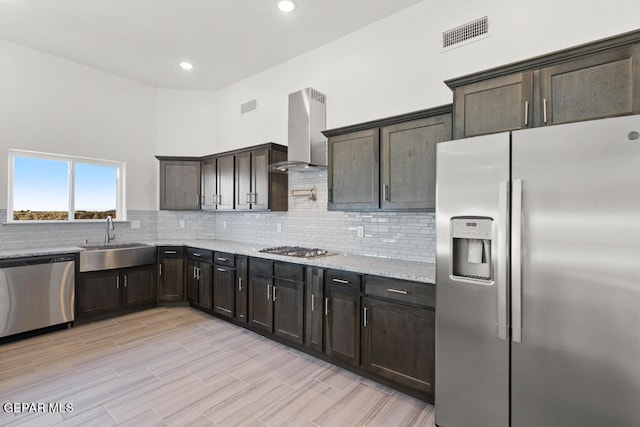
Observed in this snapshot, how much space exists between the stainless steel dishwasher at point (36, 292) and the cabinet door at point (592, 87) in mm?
4906

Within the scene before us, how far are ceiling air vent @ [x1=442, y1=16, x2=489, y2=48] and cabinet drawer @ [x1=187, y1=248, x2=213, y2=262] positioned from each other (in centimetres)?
364

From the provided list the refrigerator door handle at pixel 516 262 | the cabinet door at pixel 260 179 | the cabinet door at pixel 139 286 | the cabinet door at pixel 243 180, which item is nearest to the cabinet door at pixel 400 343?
the refrigerator door handle at pixel 516 262

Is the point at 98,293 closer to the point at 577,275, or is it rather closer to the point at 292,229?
the point at 292,229

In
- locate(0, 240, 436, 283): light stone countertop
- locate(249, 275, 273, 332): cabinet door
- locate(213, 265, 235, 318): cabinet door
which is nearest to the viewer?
locate(0, 240, 436, 283): light stone countertop

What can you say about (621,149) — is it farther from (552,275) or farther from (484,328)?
(484,328)

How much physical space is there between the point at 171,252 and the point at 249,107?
2.47 metres

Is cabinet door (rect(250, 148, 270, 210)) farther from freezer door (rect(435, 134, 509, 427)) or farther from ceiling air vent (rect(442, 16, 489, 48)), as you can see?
freezer door (rect(435, 134, 509, 427))

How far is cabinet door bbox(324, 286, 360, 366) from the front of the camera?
2641 mm

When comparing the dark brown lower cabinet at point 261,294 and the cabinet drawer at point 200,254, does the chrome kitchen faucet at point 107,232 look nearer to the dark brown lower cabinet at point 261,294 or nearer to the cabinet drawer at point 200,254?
the cabinet drawer at point 200,254

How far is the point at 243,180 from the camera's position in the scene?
4.23m

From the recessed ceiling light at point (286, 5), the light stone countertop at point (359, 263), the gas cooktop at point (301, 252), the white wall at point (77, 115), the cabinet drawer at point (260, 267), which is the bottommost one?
the cabinet drawer at point (260, 267)

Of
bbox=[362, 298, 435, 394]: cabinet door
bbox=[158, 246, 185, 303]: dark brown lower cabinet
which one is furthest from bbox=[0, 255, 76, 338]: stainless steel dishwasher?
bbox=[362, 298, 435, 394]: cabinet door

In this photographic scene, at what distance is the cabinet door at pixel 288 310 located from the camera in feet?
10.0

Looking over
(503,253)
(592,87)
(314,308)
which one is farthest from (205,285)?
(592,87)
